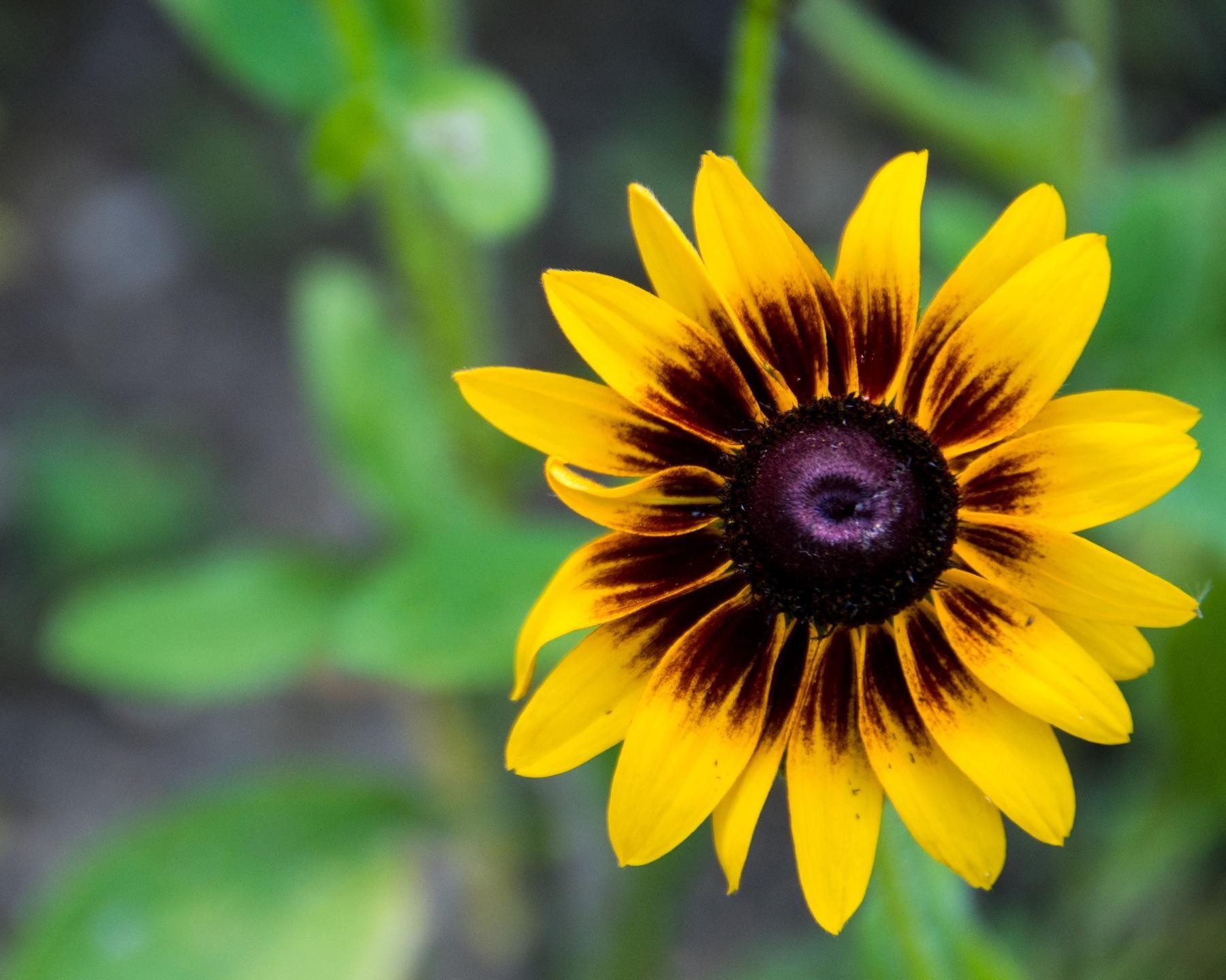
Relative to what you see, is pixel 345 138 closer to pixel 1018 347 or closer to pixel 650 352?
pixel 650 352

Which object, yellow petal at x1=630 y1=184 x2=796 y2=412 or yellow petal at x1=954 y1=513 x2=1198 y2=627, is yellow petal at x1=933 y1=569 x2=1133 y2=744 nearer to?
yellow petal at x1=954 y1=513 x2=1198 y2=627

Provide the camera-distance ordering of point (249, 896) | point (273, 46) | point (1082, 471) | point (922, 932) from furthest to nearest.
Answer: point (249, 896) < point (273, 46) < point (922, 932) < point (1082, 471)

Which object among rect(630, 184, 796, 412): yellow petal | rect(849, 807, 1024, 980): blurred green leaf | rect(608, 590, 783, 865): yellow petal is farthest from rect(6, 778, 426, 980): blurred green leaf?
rect(630, 184, 796, 412): yellow petal

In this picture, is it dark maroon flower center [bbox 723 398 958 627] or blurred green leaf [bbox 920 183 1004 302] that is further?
blurred green leaf [bbox 920 183 1004 302]

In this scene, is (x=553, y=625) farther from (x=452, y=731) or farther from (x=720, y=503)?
(x=452, y=731)

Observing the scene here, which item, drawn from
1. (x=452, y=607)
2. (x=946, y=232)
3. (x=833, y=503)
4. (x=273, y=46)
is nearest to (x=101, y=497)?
(x=273, y=46)

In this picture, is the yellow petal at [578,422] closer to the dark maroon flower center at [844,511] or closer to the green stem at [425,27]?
the dark maroon flower center at [844,511]

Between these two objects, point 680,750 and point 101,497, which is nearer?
point 680,750

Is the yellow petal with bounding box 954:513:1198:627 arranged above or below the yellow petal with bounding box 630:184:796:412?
below
